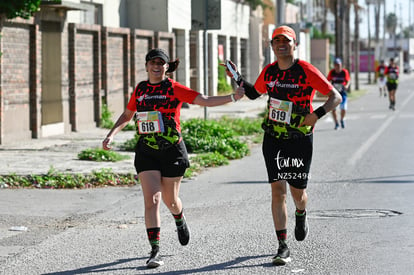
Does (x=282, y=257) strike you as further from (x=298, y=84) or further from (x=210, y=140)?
(x=210, y=140)

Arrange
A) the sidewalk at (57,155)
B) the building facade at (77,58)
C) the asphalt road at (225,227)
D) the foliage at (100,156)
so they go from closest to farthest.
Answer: the asphalt road at (225,227)
the sidewalk at (57,155)
the foliage at (100,156)
the building facade at (77,58)

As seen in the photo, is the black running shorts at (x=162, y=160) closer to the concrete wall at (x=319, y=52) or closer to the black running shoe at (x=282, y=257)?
the black running shoe at (x=282, y=257)

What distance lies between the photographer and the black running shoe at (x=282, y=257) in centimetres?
756

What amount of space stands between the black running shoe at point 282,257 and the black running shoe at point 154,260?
91 cm

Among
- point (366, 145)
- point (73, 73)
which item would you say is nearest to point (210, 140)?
point (366, 145)

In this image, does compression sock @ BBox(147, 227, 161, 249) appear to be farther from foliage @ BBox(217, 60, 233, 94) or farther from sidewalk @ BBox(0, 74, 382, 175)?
foliage @ BBox(217, 60, 233, 94)

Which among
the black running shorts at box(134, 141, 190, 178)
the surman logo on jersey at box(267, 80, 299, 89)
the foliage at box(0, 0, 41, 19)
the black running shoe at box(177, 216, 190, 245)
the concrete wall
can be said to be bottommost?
the black running shoe at box(177, 216, 190, 245)

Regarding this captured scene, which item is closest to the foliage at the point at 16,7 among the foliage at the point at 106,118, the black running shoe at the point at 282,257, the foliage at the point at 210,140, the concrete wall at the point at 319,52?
the foliage at the point at 210,140

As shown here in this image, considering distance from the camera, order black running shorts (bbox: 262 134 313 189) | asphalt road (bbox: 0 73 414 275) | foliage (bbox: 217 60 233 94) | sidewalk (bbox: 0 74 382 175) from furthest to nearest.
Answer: foliage (bbox: 217 60 233 94), sidewalk (bbox: 0 74 382 175), black running shorts (bbox: 262 134 313 189), asphalt road (bbox: 0 73 414 275)

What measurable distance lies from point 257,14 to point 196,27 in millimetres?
37301

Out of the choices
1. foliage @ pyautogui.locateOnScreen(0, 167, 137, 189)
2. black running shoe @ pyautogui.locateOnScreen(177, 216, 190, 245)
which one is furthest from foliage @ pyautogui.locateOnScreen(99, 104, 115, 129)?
black running shoe @ pyautogui.locateOnScreen(177, 216, 190, 245)

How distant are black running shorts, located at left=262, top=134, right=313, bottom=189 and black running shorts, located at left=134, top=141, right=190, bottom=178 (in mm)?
735

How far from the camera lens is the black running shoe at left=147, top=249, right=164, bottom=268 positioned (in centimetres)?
755

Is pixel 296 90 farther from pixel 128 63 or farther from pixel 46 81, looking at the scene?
pixel 128 63
